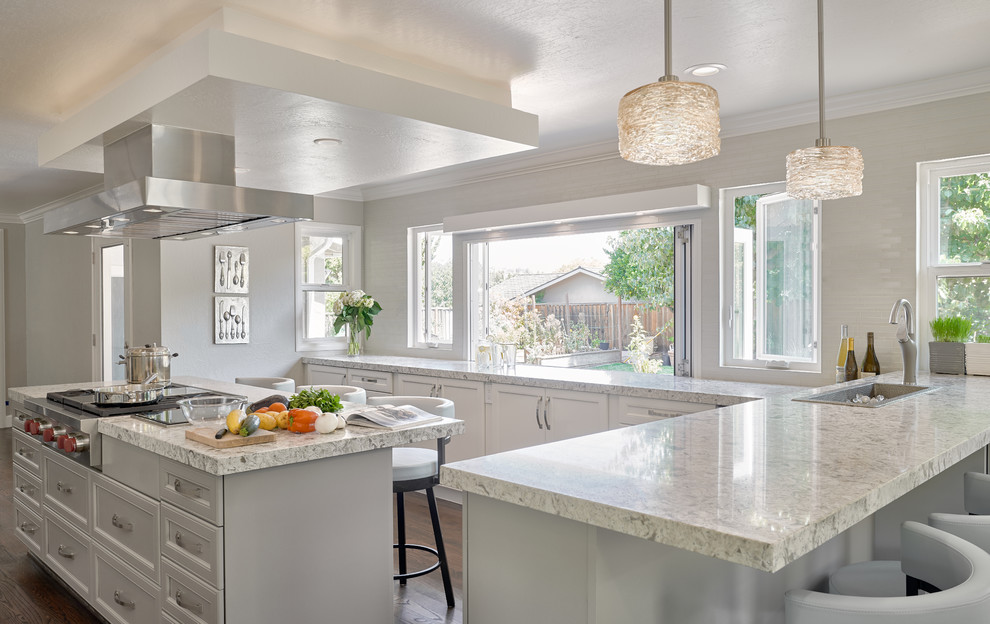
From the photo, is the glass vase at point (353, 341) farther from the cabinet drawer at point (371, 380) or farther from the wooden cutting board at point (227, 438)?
the wooden cutting board at point (227, 438)

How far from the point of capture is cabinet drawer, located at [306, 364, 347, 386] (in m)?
5.82

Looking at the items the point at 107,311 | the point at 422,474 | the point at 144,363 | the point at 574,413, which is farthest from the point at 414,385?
the point at 107,311

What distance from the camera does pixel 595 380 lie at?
13.6 ft

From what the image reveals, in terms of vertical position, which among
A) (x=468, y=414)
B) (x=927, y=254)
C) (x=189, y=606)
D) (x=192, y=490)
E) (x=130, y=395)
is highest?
(x=927, y=254)

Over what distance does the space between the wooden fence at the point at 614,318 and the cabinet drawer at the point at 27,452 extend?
333 cm

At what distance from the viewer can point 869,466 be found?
5.02 feet

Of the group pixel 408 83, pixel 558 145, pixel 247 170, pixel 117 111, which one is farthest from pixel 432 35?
pixel 558 145

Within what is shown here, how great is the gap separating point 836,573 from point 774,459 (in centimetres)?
48

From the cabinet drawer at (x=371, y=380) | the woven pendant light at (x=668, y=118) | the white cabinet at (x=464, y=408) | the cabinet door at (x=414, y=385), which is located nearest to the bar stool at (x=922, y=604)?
the woven pendant light at (x=668, y=118)

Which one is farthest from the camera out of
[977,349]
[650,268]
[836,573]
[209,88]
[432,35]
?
[650,268]

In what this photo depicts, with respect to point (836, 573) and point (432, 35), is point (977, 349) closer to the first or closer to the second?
point (836, 573)

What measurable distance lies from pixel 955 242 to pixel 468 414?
305 cm

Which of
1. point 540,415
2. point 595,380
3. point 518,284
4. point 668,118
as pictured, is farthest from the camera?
point 518,284

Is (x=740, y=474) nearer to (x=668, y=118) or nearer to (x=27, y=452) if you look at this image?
(x=668, y=118)
